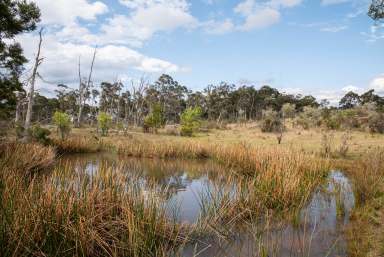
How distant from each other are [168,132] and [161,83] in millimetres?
29849

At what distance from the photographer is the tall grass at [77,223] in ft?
11.2

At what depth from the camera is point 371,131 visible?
25.8 m

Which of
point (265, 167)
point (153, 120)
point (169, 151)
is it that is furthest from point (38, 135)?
point (153, 120)

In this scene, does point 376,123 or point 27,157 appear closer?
point 27,157

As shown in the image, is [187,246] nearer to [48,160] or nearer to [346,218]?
[346,218]

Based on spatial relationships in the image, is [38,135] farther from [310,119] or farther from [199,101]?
[199,101]

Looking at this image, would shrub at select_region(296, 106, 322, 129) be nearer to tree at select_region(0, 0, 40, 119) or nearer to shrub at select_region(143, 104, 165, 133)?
shrub at select_region(143, 104, 165, 133)

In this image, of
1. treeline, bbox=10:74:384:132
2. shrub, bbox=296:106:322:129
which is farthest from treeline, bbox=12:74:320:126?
shrub, bbox=296:106:322:129

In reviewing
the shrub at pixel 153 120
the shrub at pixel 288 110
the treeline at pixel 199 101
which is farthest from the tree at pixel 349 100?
the shrub at pixel 153 120

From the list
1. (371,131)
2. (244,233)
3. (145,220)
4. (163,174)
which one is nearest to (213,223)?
(244,233)

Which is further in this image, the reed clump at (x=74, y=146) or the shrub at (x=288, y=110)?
the shrub at (x=288, y=110)

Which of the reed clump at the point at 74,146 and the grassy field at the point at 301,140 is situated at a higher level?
the grassy field at the point at 301,140

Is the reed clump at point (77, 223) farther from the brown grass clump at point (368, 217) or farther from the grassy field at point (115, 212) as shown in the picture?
the brown grass clump at point (368, 217)

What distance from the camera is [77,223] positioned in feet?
12.3
